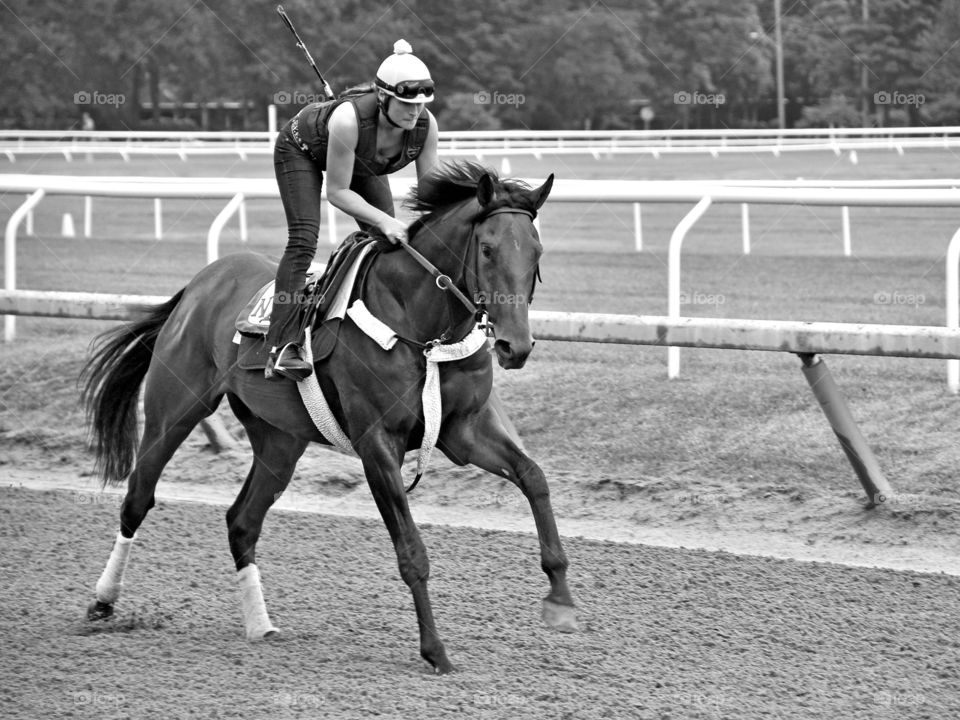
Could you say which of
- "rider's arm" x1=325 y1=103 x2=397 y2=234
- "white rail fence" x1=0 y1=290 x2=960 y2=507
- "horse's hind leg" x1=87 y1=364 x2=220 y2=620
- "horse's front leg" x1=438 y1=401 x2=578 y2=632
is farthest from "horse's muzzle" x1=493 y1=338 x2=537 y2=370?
"white rail fence" x1=0 y1=290 x2=960 y2=507

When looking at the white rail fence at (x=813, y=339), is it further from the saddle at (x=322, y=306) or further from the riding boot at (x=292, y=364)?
the riding boot at (x=292, y=364)

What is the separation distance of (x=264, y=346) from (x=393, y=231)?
784 mm

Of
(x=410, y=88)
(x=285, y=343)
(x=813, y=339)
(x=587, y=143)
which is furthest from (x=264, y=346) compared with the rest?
(x=587, y=143)

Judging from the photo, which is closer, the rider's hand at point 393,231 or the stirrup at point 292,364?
the rider's hand at point 393,231

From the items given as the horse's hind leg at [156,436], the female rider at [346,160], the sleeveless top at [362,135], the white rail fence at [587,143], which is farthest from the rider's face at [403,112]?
the white rail fence at [587,143]

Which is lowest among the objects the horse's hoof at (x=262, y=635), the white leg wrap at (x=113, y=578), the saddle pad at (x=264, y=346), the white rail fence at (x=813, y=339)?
the horse's hoof at (x=262, y=635)

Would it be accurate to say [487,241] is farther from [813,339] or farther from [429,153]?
[813,339]

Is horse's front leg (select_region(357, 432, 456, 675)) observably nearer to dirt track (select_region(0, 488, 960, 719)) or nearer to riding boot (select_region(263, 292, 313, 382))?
dirt track (select_region(0, 488, 960, 719))

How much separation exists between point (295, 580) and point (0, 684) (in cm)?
148

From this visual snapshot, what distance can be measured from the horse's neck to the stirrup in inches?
12.5

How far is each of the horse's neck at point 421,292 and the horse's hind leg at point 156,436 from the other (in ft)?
3.46

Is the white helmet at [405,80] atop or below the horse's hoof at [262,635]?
atop

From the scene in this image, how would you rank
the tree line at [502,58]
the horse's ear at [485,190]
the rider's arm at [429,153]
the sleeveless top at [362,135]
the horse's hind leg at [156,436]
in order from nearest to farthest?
the horse's ear at [485,190]
the sleeveless top at [362,135]
the rider's arm at [429,153]
the horse's hind leg at [156,436]
the tree line at [502,58]

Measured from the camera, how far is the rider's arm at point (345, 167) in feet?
15.6
